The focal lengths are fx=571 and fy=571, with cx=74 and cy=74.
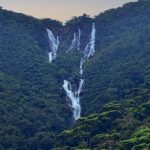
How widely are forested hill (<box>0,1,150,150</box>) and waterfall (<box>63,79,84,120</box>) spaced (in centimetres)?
78

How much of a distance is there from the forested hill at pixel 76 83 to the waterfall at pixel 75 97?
778 mm

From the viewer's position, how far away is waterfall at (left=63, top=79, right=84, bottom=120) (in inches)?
3184

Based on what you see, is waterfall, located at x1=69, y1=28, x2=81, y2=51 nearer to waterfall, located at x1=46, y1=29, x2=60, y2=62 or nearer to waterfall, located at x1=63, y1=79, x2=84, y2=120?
waterfall, located at x1=46, y1=29, x2=60, y2=62

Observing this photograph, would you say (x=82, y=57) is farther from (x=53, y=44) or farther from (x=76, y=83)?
(x=76, y=83)

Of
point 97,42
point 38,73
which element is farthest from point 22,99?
point 97,42

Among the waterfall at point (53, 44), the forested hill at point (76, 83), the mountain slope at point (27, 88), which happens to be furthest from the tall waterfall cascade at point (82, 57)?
the mountain slope at point (27, 88)

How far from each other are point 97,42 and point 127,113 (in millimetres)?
45584

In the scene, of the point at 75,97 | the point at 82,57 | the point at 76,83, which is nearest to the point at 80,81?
the point at 76,83

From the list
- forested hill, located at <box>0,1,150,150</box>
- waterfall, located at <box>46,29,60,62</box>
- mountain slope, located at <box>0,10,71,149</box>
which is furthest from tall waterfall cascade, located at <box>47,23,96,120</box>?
mountain slope, located at <box>0,10,71,149</box>

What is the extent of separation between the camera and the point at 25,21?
120500 mm

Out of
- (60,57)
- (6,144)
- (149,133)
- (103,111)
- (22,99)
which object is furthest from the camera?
(60,57)

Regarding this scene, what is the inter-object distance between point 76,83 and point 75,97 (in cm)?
536

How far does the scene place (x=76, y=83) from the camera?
92.7 m

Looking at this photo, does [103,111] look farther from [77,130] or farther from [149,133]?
[149,133]
